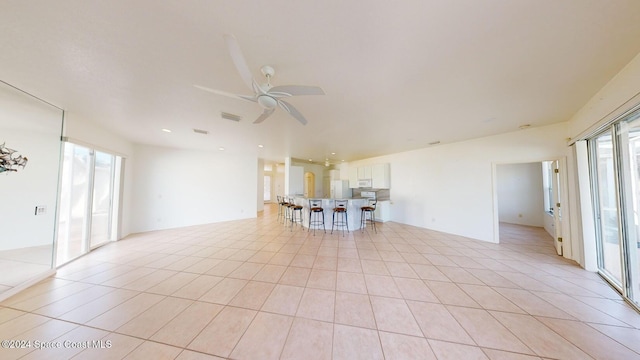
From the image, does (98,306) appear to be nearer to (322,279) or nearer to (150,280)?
(150,280)

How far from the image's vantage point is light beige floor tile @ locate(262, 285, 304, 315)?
210cm

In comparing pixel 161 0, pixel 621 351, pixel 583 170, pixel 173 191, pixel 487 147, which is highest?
pixel 161 0

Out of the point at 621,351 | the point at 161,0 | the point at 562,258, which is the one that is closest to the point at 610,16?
the point at 621,351

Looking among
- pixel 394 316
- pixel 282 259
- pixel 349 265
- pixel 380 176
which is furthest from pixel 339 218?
pixel 394 316

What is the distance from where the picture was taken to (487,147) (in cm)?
461

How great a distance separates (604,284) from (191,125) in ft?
24.5

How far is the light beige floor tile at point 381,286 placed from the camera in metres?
2.44

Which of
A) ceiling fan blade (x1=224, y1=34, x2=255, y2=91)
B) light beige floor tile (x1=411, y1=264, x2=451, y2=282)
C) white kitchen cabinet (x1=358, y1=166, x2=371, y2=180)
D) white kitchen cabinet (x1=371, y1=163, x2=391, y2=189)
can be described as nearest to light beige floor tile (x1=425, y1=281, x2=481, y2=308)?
light beige floor tile (x1=411, y1=264, x2=451, y2=282)

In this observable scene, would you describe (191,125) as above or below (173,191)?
above

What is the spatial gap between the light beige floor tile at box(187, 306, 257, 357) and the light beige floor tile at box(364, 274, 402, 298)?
61.7 inches

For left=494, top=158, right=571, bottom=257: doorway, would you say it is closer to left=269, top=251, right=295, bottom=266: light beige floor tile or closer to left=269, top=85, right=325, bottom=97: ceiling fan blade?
left=269, top=251, right=295, bottom=266: light beige floor tile

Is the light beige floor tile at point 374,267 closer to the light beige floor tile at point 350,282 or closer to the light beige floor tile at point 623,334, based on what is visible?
the light beige floor tile at point 350,282

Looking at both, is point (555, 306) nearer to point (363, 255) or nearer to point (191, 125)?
Result: point (363, 255)

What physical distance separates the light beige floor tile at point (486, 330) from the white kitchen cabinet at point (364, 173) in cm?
567
